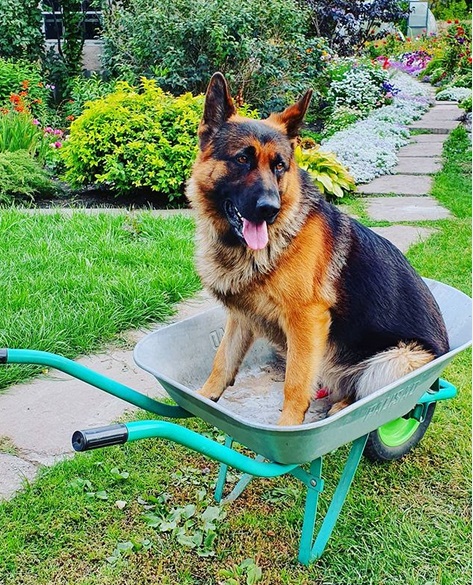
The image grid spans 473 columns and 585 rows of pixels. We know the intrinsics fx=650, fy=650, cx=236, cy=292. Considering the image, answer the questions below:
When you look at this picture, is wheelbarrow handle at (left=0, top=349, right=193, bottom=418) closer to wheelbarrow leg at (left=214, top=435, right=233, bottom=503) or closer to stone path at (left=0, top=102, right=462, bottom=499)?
wheelbarrow leg at (left=214, top=435, right=233, bottom=503)

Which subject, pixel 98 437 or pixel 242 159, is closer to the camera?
pixel 98 437

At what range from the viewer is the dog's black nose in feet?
7.28

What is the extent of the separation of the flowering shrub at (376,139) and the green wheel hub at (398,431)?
5.20 meters

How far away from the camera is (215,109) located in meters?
2.48

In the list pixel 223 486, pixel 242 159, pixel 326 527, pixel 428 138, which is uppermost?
pixel 242 159

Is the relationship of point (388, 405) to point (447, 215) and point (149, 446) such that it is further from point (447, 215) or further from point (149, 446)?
point (447, 215)

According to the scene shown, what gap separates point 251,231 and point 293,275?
23 centimetres

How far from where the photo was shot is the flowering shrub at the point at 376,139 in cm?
826

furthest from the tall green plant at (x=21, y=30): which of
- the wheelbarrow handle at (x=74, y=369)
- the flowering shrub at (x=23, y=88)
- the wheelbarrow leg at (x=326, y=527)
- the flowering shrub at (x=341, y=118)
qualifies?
the wheelbarrow leg at (x=326, y=527)

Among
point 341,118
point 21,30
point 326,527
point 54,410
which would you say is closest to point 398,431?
point 326,527

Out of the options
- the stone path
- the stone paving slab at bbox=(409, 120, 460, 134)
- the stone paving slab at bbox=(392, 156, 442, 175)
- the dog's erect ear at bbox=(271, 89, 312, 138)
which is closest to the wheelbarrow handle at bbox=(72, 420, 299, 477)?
the stone path

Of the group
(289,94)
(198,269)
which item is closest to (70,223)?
(198,269)

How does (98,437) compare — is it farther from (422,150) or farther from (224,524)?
(422,150)

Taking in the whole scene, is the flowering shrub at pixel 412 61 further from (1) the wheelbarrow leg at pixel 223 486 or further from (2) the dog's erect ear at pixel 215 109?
(1) the wheelbarrow leg at pixel 223 486
